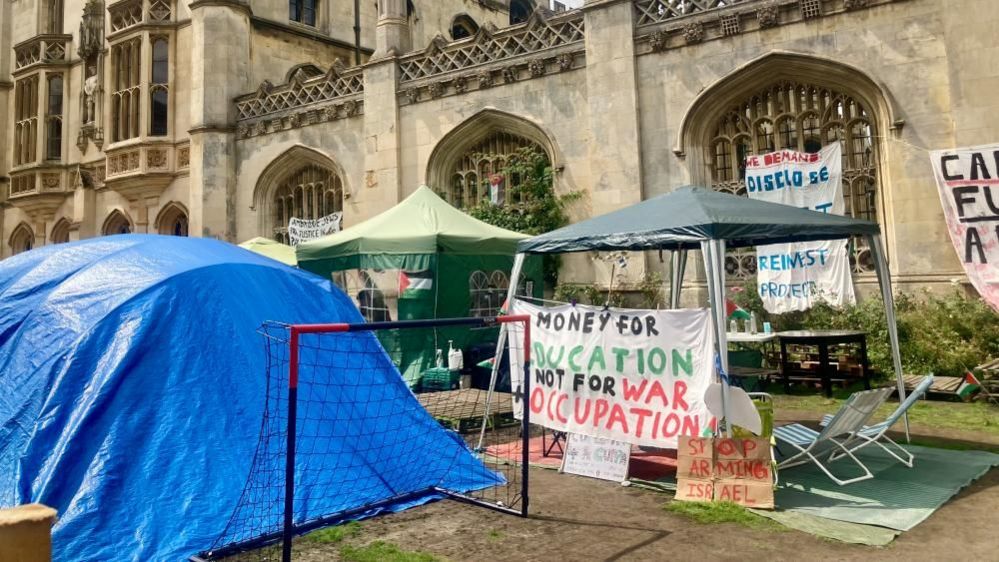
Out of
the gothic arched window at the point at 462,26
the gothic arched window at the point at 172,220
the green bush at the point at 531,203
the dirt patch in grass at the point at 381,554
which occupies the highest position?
the gothic arched window at the point at 462,26

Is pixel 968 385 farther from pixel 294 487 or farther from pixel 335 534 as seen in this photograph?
pixel 294 487

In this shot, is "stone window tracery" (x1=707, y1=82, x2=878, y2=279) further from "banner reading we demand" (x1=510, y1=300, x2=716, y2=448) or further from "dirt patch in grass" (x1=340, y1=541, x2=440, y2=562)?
"dirt patch in grass" (x1=340, y1=541, x2=440, y2=562)

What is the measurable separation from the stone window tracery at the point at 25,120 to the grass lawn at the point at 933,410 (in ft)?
87.4

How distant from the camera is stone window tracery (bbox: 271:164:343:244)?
18.5 meters

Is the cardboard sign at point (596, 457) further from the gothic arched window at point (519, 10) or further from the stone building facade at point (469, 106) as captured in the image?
the gothic arched window at point (519, 10)

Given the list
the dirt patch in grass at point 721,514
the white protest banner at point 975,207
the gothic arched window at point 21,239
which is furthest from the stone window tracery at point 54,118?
the white protest banner at point 975,207

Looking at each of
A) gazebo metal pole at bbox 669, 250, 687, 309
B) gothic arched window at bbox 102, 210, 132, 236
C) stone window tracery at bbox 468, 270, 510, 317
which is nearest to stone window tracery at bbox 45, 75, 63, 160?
gothic arched window at bbox 102, 210, 132, 236

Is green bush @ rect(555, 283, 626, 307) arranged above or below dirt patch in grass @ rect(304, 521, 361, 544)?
above

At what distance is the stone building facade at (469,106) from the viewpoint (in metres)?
11.0

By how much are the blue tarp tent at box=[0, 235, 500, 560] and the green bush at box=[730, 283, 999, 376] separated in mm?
7464

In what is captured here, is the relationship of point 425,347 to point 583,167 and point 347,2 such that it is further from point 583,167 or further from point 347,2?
point 347,2

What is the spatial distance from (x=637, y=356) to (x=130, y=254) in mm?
4477

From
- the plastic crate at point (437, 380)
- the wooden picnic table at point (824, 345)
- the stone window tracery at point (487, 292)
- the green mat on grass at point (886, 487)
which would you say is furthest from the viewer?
the stone window tracery at point (487, 292)

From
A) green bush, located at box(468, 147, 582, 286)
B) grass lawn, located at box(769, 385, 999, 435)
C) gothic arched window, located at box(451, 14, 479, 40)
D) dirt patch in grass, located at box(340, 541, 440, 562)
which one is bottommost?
dirt patch in grass, located at box(340, 541, 440, 562)
